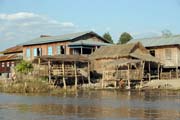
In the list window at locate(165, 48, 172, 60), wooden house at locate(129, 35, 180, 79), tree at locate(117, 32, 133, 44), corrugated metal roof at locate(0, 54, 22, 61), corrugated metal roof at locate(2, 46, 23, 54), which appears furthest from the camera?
tree at locate(117, 32, 133, 44)

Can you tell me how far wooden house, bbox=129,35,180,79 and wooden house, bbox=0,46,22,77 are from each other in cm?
2452

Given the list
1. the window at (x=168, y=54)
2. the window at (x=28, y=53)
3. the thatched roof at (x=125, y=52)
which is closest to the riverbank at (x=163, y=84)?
the thatched roof at (x=125, y=52)

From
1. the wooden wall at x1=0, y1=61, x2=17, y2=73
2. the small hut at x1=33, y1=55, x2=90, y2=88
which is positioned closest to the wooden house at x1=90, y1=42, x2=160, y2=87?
the small hut at x1=33, y1=55, x2=90, y2=88

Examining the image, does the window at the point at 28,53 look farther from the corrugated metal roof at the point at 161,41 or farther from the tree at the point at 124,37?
the tree at the point at 124,37

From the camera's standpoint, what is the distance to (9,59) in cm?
7512

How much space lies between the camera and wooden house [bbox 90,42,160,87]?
164 ft

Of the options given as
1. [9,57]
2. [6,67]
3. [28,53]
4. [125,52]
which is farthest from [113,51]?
[6,67]

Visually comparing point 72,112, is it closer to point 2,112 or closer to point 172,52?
point 2,112

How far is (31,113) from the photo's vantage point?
2588 centimetres

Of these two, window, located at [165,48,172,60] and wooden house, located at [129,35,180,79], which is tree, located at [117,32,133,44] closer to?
wooden house, located at [129,35,180,79]

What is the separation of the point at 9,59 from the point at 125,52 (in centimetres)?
2781

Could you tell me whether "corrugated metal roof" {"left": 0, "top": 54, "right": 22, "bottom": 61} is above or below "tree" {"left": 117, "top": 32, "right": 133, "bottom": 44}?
below

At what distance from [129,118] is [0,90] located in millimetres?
28297

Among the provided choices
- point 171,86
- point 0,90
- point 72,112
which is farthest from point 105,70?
point 72,112
